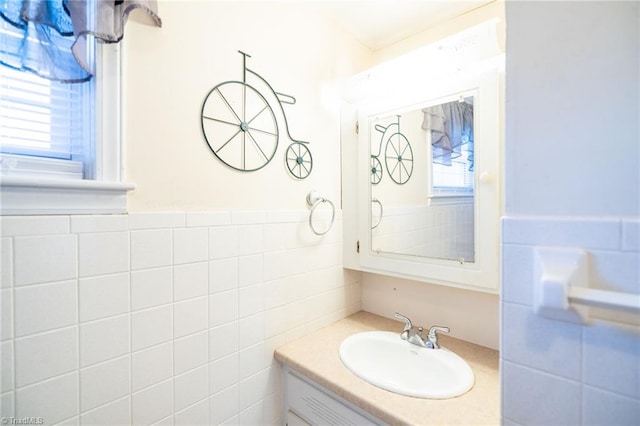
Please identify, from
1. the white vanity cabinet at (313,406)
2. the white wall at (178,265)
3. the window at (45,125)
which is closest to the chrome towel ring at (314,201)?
the white wall at (178,265)

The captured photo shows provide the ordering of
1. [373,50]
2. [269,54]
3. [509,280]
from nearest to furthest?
[509,280] → [269,54] → [373,50]

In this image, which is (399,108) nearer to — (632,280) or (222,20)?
(222,20)

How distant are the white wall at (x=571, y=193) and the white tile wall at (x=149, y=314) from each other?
0.84 m

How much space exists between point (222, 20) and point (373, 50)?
969 mm

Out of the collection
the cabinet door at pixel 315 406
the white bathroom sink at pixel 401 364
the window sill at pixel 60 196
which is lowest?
the cabinet door at pixel 315 406

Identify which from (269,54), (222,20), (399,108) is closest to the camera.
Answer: (222,20)

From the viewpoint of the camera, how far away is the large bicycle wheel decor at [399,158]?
134 cm

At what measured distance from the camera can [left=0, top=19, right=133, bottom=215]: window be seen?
670 millimetres

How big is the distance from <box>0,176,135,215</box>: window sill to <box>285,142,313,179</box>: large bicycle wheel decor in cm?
62

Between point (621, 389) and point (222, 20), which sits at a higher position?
point (222, 20)

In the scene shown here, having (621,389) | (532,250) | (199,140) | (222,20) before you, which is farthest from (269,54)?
(621,389)

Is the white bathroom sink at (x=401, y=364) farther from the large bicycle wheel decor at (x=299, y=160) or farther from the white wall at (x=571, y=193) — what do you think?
the large bicycle wheel decor at (x=299, y=160)

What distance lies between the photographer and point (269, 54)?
116 centimetres

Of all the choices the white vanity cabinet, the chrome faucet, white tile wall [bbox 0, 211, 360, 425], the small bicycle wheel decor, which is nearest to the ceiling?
the small bicycle wheel decor
